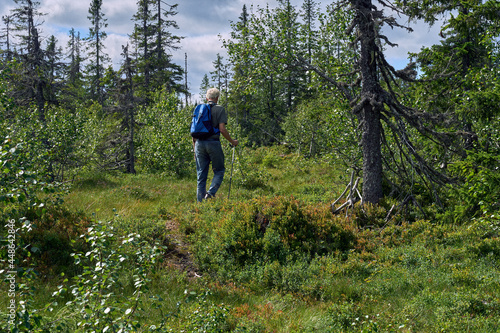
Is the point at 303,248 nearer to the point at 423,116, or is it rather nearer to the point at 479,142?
the point at 423,116

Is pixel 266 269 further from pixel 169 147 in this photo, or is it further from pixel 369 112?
pixel 169 147

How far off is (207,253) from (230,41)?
7.22 m

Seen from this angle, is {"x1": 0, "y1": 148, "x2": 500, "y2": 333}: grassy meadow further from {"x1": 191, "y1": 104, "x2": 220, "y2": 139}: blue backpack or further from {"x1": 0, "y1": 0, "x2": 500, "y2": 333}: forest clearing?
{"x1": 191, "y1": 104, "x2": 220, "y2": 139}: blue backpack

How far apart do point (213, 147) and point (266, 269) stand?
3.85 meters

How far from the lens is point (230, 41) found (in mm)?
10742

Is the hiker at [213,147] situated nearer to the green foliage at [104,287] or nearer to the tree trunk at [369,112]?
the tree trunk at [369,112]

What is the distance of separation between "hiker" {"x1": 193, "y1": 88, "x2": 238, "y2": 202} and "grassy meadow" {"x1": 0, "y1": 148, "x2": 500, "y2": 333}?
808mm

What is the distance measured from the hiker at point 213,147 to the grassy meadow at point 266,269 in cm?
81

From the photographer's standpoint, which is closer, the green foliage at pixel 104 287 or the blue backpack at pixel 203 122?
the green foliage at pixel 104 287

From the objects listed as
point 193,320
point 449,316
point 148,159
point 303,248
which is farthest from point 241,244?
point 148,159

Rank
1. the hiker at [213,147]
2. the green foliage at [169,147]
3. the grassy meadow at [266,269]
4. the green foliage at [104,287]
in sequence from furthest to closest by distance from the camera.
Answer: the green foliage at [169,147] → the hiker at [213,147] → the grassy meadow at [266,269] → the green foliage at [104,287]

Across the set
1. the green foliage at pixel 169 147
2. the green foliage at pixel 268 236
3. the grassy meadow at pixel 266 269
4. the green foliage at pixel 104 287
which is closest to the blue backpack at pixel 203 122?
the grassy meadow at pixel 266 269

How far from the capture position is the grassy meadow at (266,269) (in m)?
3.57

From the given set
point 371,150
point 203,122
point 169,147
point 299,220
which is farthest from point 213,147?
point 169,147
